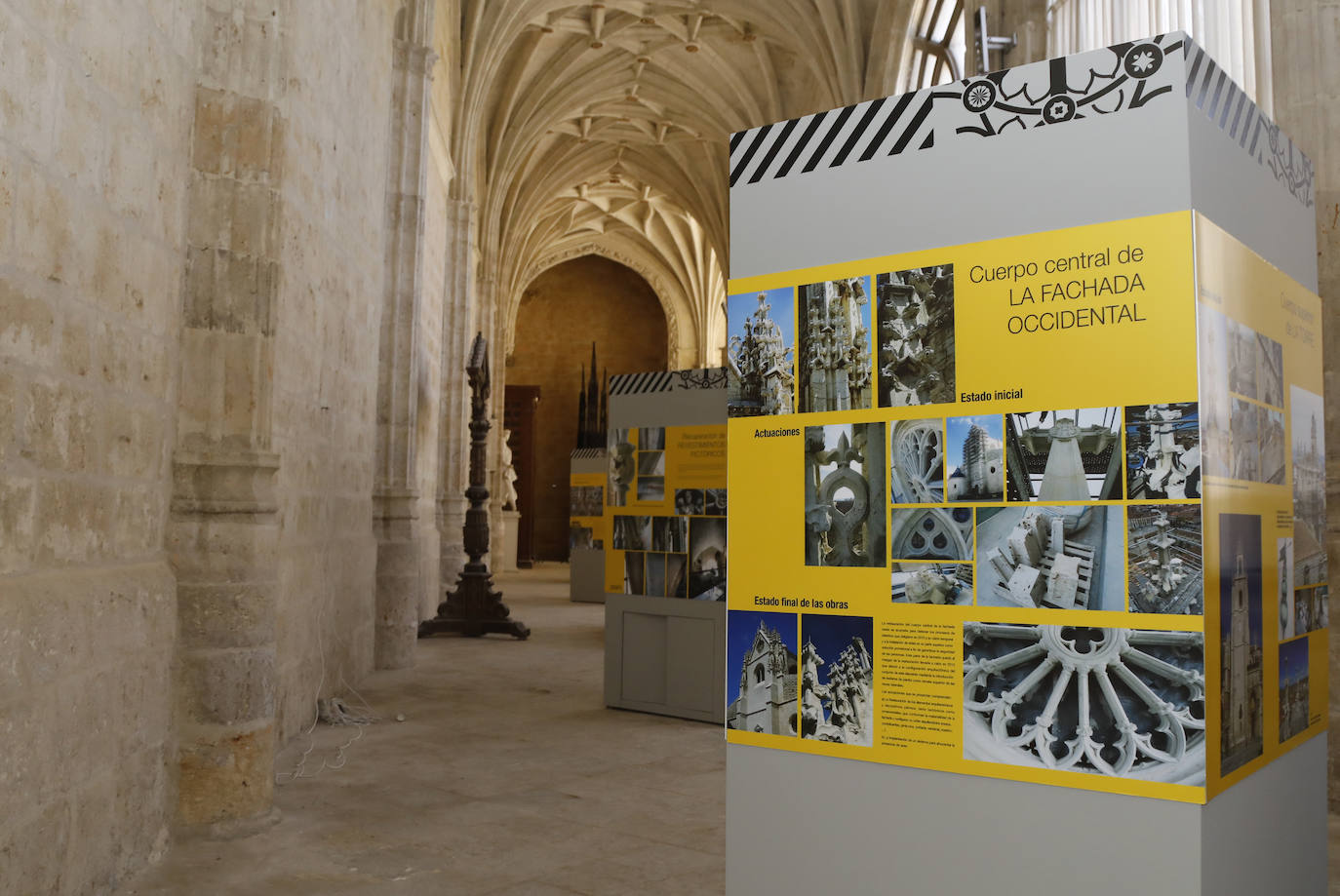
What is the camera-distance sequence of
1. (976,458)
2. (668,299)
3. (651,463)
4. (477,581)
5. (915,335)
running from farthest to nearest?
(668,299) < (477,581) < (651,463) < (915,335) < (976,458)

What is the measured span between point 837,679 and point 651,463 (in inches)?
171

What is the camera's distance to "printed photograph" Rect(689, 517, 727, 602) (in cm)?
669

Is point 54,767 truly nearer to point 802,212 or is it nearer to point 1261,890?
point 802,212

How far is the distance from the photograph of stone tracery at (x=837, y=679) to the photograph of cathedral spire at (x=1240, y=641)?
0.83 metres

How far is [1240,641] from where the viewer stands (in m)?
2.57

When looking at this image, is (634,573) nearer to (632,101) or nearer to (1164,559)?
(1164,559)

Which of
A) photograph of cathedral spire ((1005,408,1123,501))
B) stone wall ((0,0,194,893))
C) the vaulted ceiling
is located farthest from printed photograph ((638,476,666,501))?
the vaulted ceiling

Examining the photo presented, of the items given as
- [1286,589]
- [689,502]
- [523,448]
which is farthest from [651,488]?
[523,448]

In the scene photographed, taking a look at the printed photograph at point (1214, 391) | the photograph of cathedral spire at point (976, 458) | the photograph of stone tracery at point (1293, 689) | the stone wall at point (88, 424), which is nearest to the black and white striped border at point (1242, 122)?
the printed photograph at point (1214, 391)

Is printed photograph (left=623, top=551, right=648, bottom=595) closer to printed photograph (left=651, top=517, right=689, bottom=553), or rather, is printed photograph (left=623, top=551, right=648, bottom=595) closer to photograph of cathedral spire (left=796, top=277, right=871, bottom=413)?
printed photograph (left=651, top=517, right=689, bottom=553)

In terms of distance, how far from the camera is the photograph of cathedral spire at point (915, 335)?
2701 millimetres

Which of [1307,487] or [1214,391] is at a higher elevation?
[1214,391]

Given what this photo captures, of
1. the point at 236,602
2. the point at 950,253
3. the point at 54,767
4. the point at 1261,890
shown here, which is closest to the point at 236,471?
the point at 236,602

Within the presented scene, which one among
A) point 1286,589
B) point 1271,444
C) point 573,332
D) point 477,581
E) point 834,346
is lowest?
point 477,581
